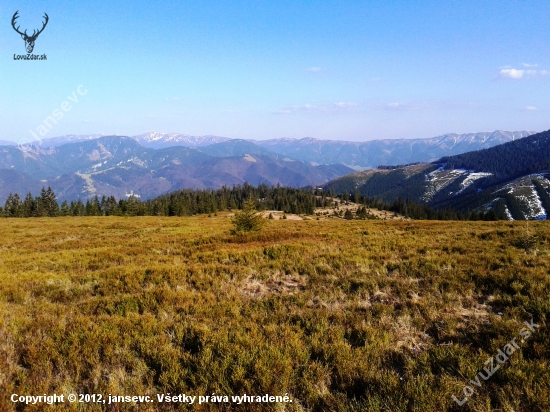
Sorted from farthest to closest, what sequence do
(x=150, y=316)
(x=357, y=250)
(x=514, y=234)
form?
1. (x=514, y=234)
2. (x=357, y=250)
3. (x=150, y=316)

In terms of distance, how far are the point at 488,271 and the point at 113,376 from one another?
32.9ft

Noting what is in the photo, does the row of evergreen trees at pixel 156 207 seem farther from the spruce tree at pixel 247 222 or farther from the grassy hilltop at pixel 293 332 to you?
the grassy hilltop at pixel 293 332

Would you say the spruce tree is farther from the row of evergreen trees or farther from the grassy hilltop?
the row of evergreen trees

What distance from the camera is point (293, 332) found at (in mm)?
5434

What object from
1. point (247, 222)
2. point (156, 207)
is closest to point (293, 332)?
point (247, 222)

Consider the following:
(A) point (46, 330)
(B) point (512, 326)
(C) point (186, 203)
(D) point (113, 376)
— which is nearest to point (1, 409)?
(D) point (113, 376)

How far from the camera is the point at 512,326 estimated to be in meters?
5.23

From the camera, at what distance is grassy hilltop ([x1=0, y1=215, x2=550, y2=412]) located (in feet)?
12.8

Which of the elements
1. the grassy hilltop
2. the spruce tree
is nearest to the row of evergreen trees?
the spruce tree

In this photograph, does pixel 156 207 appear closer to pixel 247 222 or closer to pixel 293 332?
pixel 247 222

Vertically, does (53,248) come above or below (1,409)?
below

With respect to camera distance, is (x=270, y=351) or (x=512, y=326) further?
(x=512, y=326)

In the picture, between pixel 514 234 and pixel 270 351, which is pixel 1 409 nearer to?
pixel 270 351

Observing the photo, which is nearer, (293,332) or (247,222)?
(293,332)
